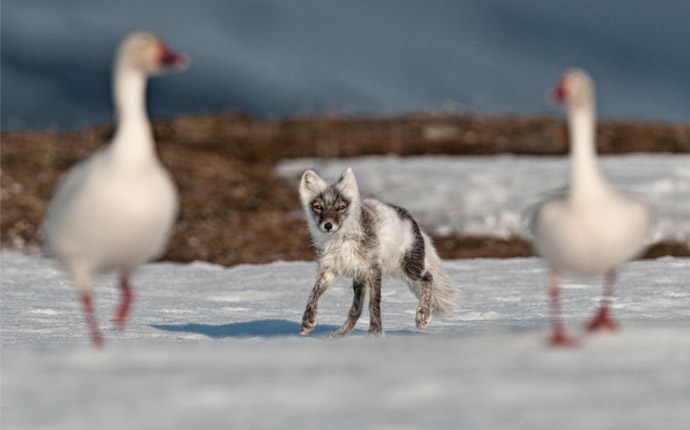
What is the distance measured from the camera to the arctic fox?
963cm

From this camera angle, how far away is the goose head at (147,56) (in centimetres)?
627

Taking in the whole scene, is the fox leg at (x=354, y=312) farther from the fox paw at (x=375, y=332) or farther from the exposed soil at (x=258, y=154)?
the exposed soil at (x=258, y=154)

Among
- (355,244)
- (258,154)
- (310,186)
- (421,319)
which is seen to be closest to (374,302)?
(355,244)

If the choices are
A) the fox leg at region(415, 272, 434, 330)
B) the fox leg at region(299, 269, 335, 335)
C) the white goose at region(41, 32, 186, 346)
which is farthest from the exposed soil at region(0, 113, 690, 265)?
the white goose at region(41, 32, 186, 346)

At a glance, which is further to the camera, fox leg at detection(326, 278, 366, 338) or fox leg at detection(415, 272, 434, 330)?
fox leg at detection(415, 272, 434, 330)

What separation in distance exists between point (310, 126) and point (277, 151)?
391 cm

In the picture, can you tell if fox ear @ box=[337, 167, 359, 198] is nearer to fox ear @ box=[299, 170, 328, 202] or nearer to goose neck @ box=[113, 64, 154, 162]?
fox ear @ box=[299, 170, 328, 202]

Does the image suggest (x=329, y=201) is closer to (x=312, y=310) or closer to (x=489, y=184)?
(x=312, y=310)

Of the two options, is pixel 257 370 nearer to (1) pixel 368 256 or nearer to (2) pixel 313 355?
(2) pixel 313 355

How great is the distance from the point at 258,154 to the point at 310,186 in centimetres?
2049

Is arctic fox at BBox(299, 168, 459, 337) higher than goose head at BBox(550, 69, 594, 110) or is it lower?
lower

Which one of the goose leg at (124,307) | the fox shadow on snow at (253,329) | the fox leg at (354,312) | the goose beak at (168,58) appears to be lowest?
the fox shadow on snow at (253,329)

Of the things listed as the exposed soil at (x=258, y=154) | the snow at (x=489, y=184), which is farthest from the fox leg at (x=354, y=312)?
the snow at (x=489, y=184)

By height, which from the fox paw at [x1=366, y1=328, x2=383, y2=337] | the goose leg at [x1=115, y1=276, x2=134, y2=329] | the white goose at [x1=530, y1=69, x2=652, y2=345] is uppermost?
the white goose at [x1=530, y1=69, x2=652, y2=345]
